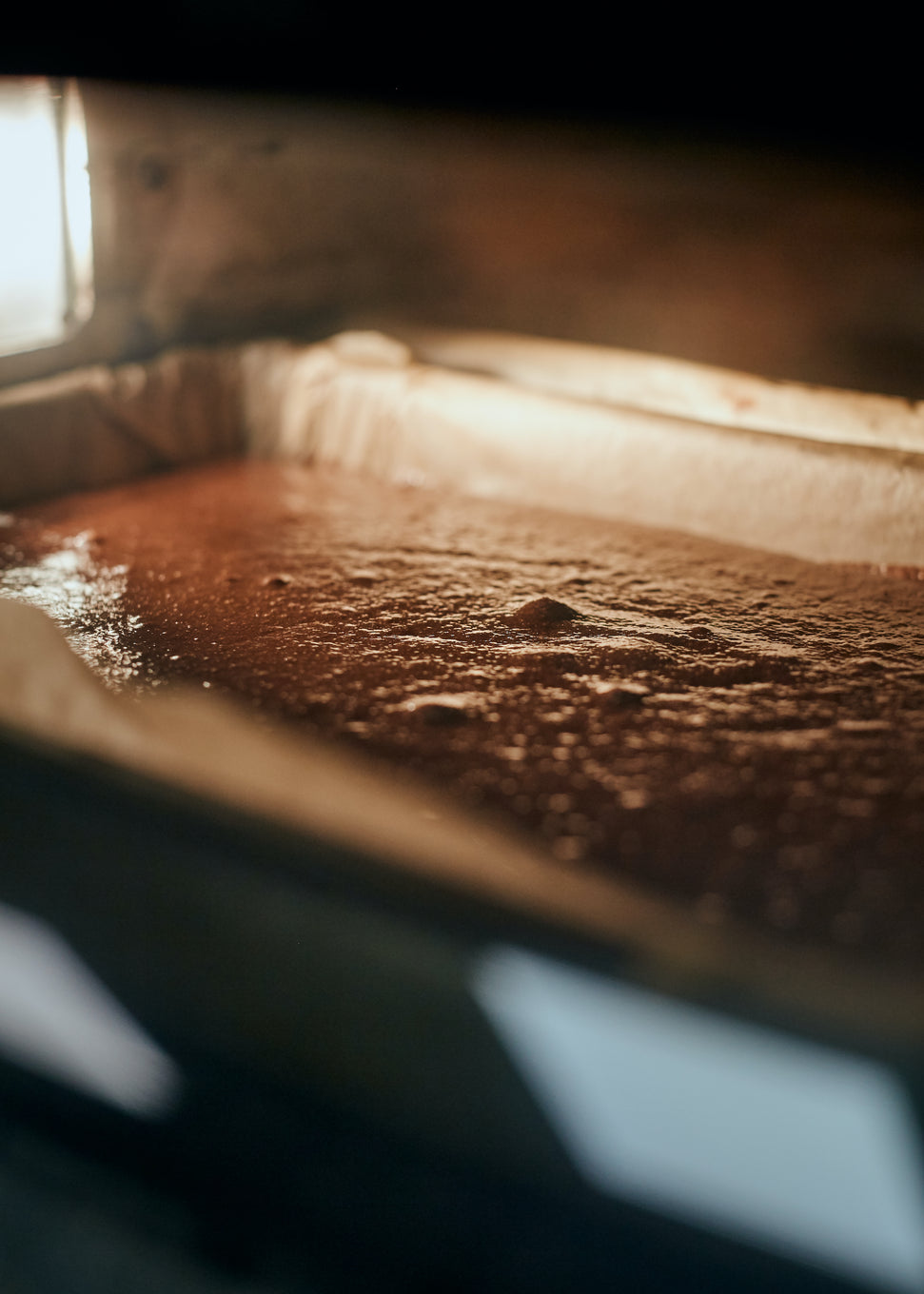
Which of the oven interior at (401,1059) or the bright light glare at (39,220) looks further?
the bright light glare at (39,220)

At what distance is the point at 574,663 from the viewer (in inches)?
66.3

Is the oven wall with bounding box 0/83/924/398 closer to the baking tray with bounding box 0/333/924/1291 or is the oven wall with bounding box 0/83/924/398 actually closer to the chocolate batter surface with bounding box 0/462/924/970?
the chocolate batter surface with bounding box 0/462/924/970

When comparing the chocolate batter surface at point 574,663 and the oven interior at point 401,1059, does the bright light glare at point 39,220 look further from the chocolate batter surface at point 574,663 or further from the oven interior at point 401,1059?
the oven interior at point 401,1059

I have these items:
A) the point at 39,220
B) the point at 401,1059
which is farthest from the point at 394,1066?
the point at 39,220

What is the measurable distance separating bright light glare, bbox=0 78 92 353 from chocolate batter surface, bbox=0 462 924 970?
2.12ft

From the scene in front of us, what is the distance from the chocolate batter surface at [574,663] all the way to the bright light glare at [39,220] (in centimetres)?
65

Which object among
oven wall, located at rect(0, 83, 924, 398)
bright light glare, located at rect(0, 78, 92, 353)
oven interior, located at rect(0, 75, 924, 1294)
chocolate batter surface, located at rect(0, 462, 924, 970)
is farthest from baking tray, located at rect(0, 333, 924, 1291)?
oven wall, located at rect(0, 83, 924, 398)

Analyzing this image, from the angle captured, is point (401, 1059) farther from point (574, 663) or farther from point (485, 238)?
point (485, 238)

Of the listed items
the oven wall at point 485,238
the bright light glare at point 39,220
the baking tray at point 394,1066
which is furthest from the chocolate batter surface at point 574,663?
the oven wall at point 485,238

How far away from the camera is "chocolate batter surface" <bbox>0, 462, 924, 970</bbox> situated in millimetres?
1239

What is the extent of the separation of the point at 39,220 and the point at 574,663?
206 centimetres

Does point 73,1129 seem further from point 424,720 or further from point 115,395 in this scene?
point 115,395

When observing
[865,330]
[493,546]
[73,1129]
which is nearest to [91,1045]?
[73,1129]

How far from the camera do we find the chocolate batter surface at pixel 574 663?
1239mm
